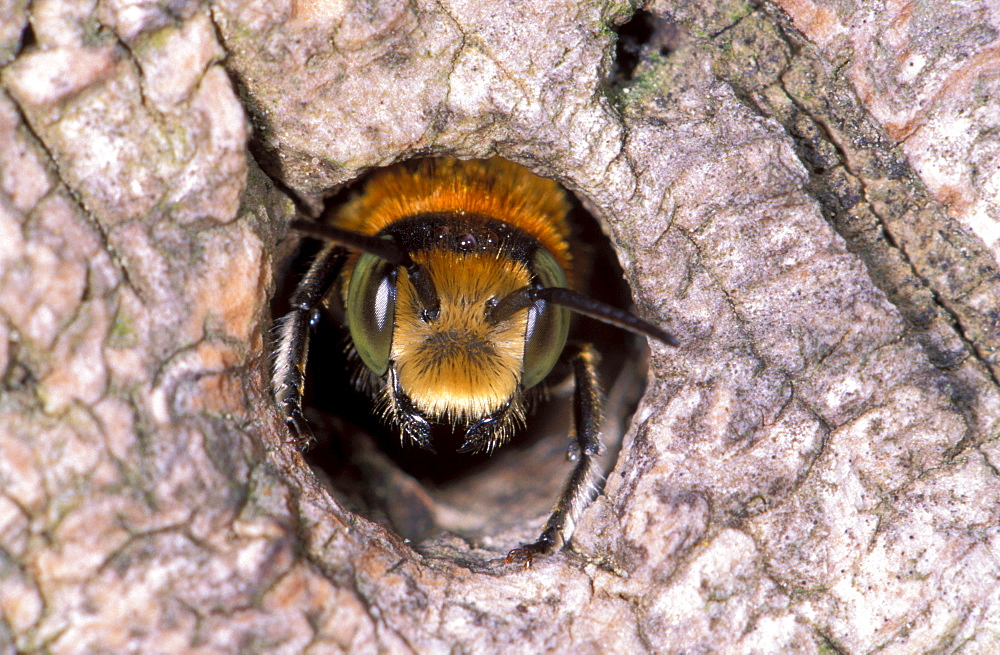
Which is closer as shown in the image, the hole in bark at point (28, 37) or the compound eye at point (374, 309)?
the hole in bark at point (28, 37)

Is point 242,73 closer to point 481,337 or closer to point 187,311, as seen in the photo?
point 187,311

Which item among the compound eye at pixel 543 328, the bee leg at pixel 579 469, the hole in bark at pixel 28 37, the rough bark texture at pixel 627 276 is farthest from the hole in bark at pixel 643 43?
the hole in bark at pixel 28 37

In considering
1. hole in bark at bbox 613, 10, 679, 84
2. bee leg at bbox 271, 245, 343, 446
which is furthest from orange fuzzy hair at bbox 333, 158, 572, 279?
hole in bark at bbox 613, 10, 679, 84

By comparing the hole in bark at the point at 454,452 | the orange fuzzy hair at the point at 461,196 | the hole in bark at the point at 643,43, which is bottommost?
the hole in bark at the point at 454,452

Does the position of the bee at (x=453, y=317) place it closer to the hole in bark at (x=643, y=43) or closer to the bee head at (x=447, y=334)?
the bee head at (x=447, y=334)

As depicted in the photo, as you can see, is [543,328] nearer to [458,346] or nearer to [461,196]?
[458,346]

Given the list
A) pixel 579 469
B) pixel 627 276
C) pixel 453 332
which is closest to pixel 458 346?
pixel 453 332
